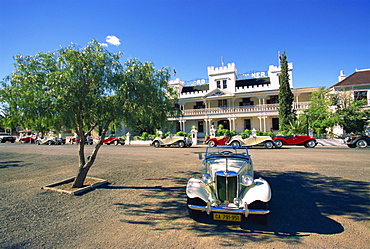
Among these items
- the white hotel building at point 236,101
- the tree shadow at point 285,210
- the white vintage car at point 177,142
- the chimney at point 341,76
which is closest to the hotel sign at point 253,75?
the white hotel building at point 236,101

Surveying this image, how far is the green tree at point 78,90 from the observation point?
4832 millimetres

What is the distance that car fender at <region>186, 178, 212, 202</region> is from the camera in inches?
152

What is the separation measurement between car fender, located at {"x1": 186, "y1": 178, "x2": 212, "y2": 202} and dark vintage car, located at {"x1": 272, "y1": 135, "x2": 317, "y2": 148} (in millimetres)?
15725

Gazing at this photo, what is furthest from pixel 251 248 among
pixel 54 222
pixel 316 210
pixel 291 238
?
pixel 54 222

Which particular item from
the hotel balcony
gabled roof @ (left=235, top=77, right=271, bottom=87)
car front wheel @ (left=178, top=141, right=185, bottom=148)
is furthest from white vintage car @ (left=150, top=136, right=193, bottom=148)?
gabled roof @ (left=235, top=77, right=271, bottom=87)

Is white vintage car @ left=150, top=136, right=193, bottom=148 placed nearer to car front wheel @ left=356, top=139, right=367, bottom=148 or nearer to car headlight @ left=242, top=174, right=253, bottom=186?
car front wheel @ left=356, top=139, right=367, bottom=148

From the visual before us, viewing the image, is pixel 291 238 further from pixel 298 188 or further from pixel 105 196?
pixel 105 196

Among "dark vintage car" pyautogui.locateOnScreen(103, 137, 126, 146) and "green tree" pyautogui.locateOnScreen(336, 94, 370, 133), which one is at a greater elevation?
"green tree" pyautogui.locateOnScreen(336, 94, 370, 133)

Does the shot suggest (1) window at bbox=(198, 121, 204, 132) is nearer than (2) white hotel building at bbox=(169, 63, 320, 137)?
No

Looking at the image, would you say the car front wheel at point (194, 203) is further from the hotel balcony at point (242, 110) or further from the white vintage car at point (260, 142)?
the hotel balcony at point (242, 110)

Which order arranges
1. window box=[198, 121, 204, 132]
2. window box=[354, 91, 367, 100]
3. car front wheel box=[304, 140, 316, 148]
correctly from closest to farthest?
car front wheel box=[304, 140, 316, 148] → window box=[354, 91, 367, 100] → window box=[198, 121, 204, 132]

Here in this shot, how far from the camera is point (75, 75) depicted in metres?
5.05

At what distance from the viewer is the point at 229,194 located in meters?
3.98

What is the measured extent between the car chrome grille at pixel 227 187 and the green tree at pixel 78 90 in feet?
9.95
